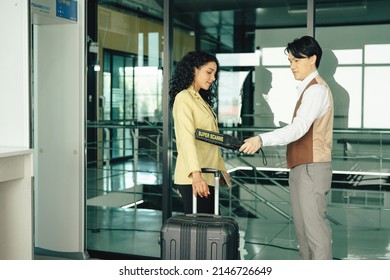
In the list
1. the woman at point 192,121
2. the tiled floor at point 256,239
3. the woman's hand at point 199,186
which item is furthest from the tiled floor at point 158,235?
the woman's hand at point 199,186

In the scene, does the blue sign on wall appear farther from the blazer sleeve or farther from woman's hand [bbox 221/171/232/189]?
woman's hand [bbox 221/171/232/189]

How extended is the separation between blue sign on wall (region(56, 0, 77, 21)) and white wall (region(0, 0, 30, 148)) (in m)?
0.49

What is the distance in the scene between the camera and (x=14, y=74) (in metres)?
4.18

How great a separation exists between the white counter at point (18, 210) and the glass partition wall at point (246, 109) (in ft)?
2.86

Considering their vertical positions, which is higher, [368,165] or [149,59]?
[149,59]

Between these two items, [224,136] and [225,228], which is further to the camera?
[224,136]

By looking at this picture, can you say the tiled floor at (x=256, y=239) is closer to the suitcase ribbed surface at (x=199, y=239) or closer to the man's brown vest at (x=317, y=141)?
the man's brown vest at (x=317, y=141)

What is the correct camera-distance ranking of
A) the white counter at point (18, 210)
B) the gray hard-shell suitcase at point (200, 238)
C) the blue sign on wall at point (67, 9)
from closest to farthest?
the gray hard-shell suitcase at point (200, 238) → the white counter at point (18, 210) → the blue sign on wall at point (67, 9)

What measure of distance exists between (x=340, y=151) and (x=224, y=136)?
1466 mm

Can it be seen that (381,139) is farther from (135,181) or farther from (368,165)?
(135,181)

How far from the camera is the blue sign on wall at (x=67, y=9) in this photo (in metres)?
4.52

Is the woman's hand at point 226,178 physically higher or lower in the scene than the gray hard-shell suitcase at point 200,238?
higher
